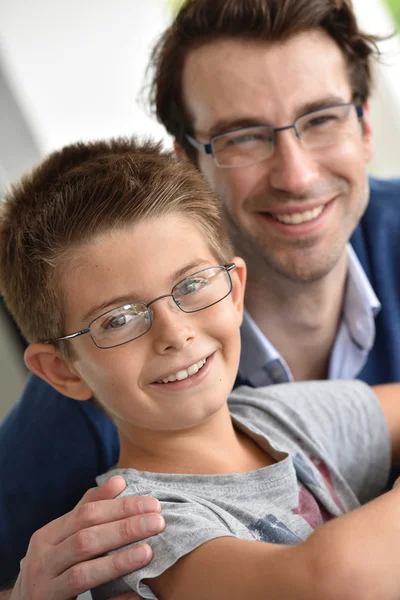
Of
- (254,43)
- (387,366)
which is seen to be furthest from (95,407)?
(254,43)

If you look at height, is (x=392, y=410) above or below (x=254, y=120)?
below

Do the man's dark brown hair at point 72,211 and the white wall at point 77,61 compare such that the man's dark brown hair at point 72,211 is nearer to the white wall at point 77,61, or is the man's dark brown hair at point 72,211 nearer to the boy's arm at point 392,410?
the boy's arm at point 392,410

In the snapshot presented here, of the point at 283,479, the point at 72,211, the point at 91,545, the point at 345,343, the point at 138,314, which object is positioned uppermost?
the point at 72,211

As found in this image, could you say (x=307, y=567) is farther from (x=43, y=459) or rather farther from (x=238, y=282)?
(x=43, y=459)

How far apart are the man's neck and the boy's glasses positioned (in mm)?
587

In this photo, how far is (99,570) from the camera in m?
0.95

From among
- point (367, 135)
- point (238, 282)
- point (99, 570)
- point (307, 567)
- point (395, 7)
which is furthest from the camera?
point (395, 7)

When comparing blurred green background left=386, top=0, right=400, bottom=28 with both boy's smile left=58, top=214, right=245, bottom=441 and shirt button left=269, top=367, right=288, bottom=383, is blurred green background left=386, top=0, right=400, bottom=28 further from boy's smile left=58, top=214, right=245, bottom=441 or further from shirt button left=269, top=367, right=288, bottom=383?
boy's smile left=58, top=214, right=245, bottom=441

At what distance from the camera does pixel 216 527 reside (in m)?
0.93

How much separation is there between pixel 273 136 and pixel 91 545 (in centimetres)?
86

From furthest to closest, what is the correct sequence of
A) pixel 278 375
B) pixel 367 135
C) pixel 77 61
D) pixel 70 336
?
pixel 77 61 < pixel 367 135 < pixel 278 375 < pixel 70 336

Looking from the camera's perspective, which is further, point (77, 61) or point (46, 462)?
point (77, 61)

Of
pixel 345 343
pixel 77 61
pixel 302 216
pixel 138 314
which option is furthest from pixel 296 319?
pixel 77 61

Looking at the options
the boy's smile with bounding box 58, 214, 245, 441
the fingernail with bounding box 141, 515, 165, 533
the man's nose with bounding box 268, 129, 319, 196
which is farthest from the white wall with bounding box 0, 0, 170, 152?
the fingernail with bounding box 141, 515, 165, 533
